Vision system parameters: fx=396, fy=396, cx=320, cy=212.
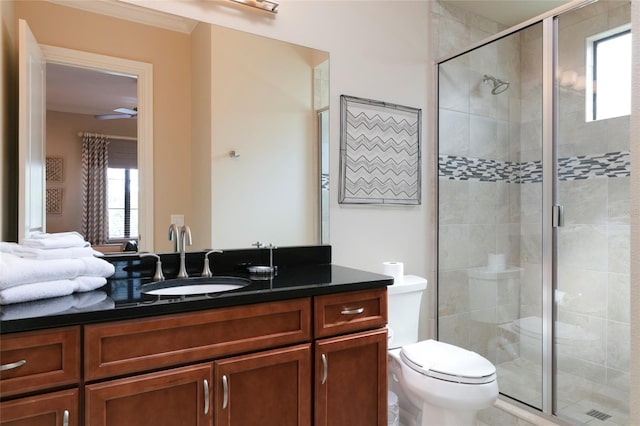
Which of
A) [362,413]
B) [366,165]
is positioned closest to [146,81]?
[366,165]

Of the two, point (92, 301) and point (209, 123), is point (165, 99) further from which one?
point (92, 301)

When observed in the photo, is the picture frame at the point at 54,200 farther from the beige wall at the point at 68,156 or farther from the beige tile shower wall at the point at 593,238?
the beige tile shower wall at the point at 593,238

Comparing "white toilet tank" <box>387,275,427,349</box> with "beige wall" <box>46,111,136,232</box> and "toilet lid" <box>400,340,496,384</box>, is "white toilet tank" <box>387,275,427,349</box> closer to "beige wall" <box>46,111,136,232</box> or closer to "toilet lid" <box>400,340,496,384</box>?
"toilet lid" <box>400,340,496,384</box>

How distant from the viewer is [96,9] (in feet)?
5.37

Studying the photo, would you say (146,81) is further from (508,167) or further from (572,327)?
(572,327)

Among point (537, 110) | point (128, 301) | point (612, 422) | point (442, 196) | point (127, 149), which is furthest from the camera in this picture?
point (442, 196)

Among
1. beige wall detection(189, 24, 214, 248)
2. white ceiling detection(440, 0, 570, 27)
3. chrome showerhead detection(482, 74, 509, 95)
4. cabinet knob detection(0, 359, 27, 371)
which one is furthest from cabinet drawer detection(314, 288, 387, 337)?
white ceiling detection(440, 0, 570, 27)

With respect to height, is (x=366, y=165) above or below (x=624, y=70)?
below

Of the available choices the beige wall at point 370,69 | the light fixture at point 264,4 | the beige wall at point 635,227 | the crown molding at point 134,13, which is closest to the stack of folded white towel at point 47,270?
the crown molding at point 134,13

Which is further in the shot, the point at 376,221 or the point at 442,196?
the point at 442,196

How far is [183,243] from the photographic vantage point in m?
1.74

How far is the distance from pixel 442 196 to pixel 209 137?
62.9 inches

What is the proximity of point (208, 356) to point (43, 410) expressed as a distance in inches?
17.1

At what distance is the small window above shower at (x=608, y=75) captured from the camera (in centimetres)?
229
